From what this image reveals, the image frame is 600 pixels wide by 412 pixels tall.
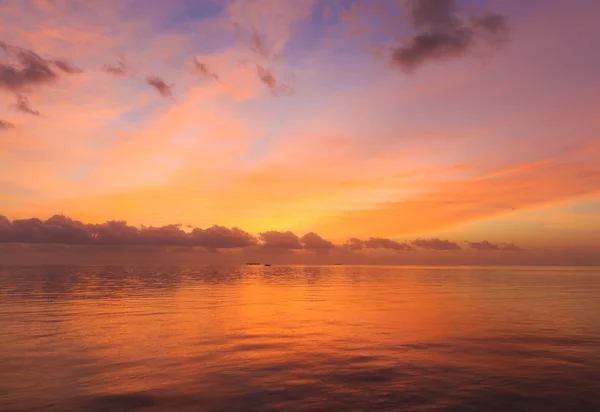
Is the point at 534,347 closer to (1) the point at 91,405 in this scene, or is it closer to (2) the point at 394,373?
(2) the point at 394,373

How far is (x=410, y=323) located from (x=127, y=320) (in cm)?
2513

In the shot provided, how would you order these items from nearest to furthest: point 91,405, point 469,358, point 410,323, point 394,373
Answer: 1. point 91,405
2. point 394,373
3. point 469,358
4. point 410,323

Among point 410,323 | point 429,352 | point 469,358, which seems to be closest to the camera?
point 469,358

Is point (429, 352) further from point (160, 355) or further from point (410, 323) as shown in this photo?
point (160, 355)

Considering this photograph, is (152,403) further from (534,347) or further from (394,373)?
(534,347)

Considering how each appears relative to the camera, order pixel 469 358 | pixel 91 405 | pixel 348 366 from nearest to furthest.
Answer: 1. pixel 91 405
2. pixel 348 366
3. pixel 469 358

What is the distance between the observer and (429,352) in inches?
974

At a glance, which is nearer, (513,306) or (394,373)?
(394,373)

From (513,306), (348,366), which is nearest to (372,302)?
(513,306)

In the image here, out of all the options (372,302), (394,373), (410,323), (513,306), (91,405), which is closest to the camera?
(91,405)

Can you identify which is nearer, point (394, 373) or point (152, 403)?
point (152, 403)

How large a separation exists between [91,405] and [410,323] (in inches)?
1049

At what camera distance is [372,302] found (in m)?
52.5

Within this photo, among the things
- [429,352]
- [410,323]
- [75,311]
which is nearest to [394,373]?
[429,352]
